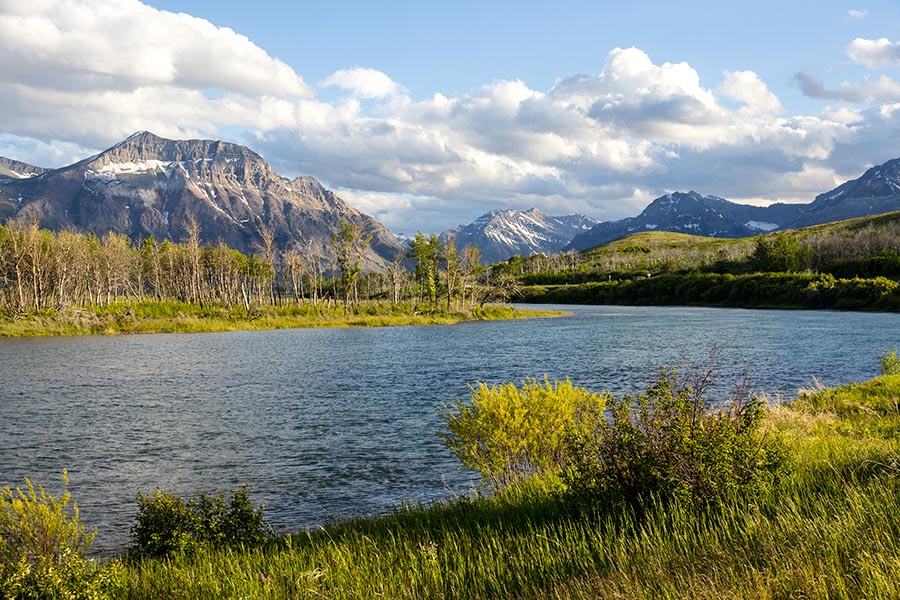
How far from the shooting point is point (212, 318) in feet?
332

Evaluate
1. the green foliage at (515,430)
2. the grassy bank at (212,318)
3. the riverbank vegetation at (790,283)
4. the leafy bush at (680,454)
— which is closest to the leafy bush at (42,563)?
the leafy bush at (680,454)

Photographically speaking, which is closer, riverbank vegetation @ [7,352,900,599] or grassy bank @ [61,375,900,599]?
grassy bank @ [61,375,900,599]

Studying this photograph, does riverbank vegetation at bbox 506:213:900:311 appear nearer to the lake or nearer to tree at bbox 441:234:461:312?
tree at bbox 441:234:461:312

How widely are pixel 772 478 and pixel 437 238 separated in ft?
414

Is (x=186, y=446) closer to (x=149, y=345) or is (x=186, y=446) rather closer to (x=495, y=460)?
(x=495, y=460)

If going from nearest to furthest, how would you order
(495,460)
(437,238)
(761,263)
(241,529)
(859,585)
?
(859,585), (241,529), (495,460), (437,238), (761,263)

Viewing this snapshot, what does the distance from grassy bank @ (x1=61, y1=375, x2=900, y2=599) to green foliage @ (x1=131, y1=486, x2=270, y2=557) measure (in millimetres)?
500

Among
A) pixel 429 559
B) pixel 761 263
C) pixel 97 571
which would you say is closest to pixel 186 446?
pixel 97 571

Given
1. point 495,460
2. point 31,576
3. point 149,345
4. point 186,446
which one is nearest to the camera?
point 31,576

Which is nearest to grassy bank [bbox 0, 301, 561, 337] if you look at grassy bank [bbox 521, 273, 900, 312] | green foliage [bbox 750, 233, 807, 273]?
grassy bank [bbox 521, 273, 900, 312]

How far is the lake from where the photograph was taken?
65.1 ft

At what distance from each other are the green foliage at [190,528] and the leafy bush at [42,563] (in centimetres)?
153

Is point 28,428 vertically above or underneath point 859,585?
underneath

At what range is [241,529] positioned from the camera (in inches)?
508
